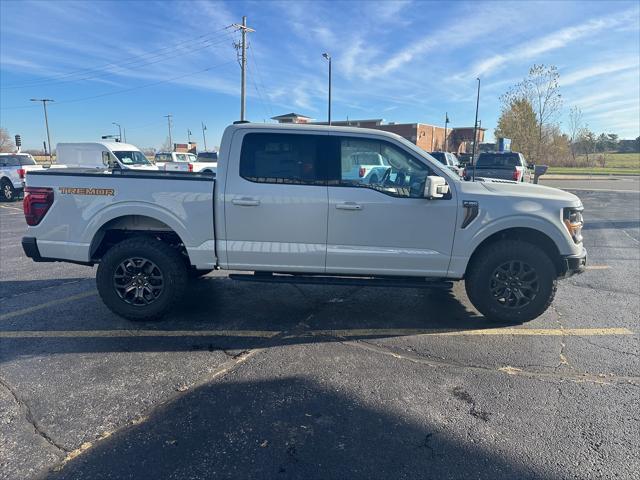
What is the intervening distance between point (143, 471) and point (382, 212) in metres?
2.90

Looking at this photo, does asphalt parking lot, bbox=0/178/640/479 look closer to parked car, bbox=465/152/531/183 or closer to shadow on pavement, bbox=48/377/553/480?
shadow on pavement, bbox=48/377/553/480

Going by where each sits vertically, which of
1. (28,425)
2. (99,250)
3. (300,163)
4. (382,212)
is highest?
(300,163)

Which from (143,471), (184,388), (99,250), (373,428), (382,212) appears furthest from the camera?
(99,250)

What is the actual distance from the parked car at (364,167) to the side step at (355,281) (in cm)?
104

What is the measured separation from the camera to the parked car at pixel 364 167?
4.22m

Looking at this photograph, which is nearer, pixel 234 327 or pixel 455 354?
pixel 455 354

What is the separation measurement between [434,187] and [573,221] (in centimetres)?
158

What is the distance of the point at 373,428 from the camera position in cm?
273

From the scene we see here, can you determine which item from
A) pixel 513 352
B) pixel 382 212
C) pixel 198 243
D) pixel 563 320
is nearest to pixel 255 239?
pixel 198 243

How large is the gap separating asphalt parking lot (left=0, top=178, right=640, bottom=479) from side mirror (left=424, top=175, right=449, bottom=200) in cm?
142

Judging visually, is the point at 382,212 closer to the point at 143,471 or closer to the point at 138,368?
the point at 138,368

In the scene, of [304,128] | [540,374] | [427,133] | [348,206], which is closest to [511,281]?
[540,374]

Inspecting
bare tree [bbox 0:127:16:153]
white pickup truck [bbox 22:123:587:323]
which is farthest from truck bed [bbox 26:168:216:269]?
bare tree [bbox 0:127:16:153]

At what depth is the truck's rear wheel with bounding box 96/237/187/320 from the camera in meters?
4.31
